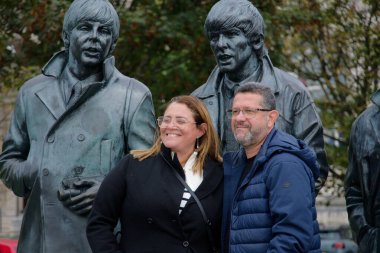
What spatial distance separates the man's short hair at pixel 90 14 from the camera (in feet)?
24.1

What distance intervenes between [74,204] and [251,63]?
144 centimetres

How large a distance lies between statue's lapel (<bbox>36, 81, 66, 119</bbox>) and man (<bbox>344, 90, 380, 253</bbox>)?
1.92 meters

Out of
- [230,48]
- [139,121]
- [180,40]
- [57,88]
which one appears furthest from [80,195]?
[180,40]

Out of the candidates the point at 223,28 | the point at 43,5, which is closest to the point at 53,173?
the point at 223,28

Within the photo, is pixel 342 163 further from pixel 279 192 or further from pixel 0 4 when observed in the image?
pixel 279 192

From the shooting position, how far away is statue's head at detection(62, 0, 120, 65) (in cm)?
732

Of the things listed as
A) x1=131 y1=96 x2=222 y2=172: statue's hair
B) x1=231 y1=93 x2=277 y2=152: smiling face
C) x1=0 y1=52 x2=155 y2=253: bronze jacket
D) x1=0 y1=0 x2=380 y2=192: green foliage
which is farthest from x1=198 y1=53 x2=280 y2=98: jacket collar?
x1=0 y1=0 x2=380 y2=192: green foliage

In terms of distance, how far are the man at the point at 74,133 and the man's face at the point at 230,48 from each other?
0.53 m

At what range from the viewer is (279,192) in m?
5.99

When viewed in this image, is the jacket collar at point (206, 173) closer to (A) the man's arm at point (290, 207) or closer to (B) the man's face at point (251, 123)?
(B) the man's face at point (251, 123)

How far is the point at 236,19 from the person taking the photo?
7324 millimetres

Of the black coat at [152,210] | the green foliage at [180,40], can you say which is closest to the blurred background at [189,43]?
the green foliage at [180,40]

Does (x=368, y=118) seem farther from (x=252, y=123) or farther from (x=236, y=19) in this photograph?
(x=252, y=123)

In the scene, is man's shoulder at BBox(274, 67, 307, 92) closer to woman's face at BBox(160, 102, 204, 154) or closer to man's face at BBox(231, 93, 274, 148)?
woman's face at BBox(160, 102, 204, 154)
